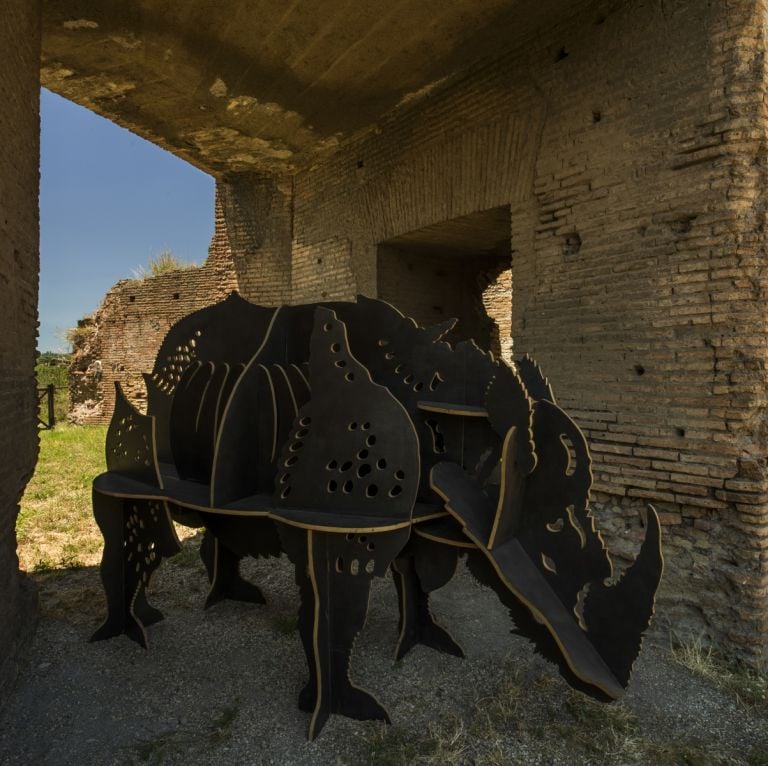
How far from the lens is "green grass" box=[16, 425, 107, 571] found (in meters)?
5.04

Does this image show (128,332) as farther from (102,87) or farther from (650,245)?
(650,245)

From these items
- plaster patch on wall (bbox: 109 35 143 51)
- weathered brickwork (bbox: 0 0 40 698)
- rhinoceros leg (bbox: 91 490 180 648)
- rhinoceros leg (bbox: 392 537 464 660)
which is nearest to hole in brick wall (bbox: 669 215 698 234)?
rhinoceros leg (bbox: 392 537 464 660)

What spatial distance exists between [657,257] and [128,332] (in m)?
11.6

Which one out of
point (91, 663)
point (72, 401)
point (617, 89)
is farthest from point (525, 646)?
point (72, 401)

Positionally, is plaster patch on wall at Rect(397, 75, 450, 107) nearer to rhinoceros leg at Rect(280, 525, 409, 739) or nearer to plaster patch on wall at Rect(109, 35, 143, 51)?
plaster patch on wall at Rect(109, 35, 143, 51)

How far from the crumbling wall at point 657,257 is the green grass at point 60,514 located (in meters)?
4.62

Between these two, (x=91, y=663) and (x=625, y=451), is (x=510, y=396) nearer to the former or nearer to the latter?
(x=625, y=451)

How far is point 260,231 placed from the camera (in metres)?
7.95

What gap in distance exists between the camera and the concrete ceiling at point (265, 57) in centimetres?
446

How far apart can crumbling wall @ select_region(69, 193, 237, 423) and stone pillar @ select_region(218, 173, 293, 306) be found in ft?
7.23

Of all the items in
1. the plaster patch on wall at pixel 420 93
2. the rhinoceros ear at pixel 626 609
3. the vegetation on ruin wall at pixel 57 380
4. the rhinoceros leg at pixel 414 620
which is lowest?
the rhinoceros leg at pixel 414 620

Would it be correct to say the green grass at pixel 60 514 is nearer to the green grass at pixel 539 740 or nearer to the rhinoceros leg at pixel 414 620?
the rhinoceros leg at pixel 414 620

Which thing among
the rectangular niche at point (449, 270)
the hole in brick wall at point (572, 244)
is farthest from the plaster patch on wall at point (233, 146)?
the hole in brick wall at point (572, 244)

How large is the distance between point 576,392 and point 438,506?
2102mm
